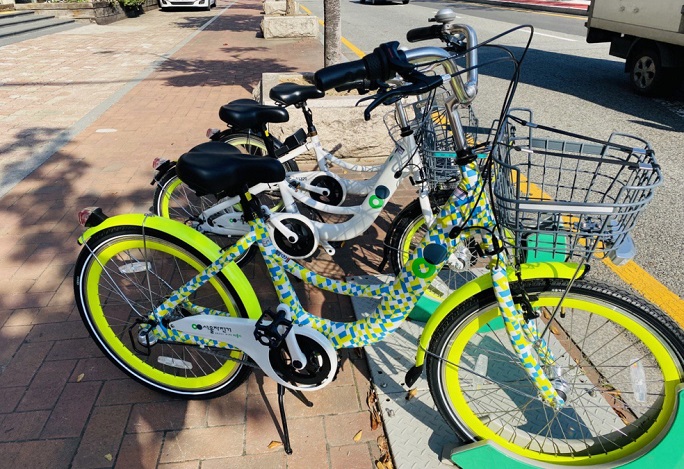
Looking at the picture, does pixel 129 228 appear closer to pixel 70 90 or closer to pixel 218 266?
pixel 218 266

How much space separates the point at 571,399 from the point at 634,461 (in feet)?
1.27

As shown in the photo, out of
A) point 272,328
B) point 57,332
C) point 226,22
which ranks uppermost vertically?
point 272,328

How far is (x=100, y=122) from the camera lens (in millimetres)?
6793

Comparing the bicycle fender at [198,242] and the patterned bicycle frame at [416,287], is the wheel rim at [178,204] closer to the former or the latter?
the bicycle fender at [198,242]

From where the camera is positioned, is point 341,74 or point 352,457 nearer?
point 341,74

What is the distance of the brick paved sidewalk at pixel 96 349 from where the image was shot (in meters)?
2.31

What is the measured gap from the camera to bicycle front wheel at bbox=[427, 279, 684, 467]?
183 cm

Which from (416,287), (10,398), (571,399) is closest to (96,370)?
(10,398)

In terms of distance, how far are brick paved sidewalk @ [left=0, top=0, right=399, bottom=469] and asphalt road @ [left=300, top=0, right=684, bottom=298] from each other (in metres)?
2.11

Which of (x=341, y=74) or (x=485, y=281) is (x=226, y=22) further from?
(x=485, y=281)

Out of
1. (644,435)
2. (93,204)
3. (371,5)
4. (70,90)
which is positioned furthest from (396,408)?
(371,5)

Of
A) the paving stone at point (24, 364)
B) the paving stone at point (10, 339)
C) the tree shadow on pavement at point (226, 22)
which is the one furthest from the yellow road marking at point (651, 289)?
the tree shadow on pavement at point (226, 22)

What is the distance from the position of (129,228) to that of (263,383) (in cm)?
105

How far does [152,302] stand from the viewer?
256cm
